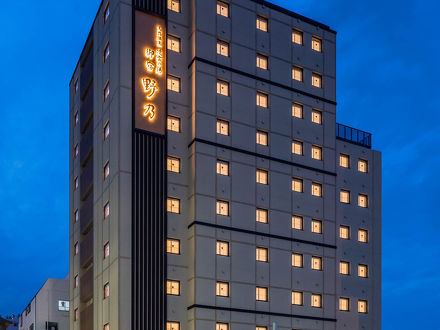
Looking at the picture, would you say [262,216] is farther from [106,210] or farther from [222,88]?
[106,210]

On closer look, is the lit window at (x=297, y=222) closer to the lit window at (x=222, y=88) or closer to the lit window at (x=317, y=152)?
the lit window at (x=317, y=152)

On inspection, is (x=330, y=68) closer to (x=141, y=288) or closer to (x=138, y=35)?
(x=138, y=35)

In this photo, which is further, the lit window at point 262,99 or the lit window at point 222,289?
the lit window at point 262,99

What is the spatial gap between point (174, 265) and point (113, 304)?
5.90m

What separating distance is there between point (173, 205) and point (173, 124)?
7.25m

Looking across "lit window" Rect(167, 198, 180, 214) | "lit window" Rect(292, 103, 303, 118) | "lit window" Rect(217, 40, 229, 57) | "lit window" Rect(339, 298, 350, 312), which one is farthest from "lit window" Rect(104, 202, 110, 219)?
"lit window" Rect(339, 298, 350, 312)

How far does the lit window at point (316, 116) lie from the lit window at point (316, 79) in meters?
2.72

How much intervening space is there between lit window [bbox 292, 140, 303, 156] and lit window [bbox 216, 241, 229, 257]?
474 inches

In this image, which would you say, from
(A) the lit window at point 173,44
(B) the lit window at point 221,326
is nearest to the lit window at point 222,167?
(A) the lit window at point 173,44

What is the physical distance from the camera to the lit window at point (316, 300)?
60603mm

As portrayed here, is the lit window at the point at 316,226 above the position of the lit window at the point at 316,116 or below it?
below

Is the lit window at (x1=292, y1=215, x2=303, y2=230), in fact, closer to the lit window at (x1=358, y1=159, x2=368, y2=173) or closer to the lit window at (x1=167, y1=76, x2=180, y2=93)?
the lit window at (x1=358, y1=159, x2=368, y2=173)

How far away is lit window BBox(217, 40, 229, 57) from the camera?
60250 mm

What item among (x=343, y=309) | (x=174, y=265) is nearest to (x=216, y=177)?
(x=174, y=265)
